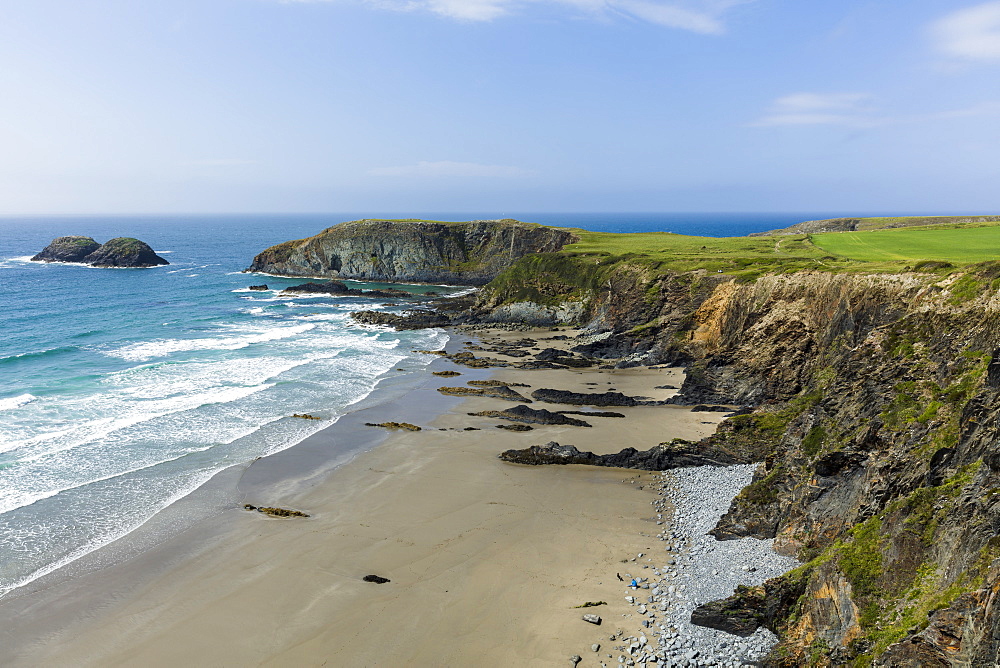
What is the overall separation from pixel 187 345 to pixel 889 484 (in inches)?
1933

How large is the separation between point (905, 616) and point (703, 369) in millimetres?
25093

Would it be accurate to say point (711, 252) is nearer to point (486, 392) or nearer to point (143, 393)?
point (486, 392)

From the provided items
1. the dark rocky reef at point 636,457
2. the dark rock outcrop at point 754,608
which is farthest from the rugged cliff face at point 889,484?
the dark rocky reef at point 636,457

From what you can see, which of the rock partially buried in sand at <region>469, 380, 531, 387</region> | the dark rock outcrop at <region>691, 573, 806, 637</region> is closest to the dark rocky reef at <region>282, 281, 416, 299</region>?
the rock partially buried in sand at <region>469, 380, 531, 387</region>

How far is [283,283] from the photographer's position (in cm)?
9269

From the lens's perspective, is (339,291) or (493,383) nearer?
(493,383)

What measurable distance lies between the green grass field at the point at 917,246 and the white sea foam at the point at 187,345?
47.2 meters

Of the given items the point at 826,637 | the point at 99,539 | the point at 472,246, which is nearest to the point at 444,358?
the point at 99,539

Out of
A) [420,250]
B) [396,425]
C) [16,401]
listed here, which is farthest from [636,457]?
[420,250]

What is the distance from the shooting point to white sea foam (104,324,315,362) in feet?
142

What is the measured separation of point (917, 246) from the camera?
1641 inches

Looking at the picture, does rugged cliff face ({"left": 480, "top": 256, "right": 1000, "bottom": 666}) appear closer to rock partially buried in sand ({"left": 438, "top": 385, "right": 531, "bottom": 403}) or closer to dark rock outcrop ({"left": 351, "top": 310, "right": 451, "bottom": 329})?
rock partially buried in sand ({"left": 438, "top": 385, "right": 531, "bottom": 403})

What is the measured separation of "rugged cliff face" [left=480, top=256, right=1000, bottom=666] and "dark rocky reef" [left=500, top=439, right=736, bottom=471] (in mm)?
967

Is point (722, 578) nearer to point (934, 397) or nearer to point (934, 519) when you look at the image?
point (934, 519)
